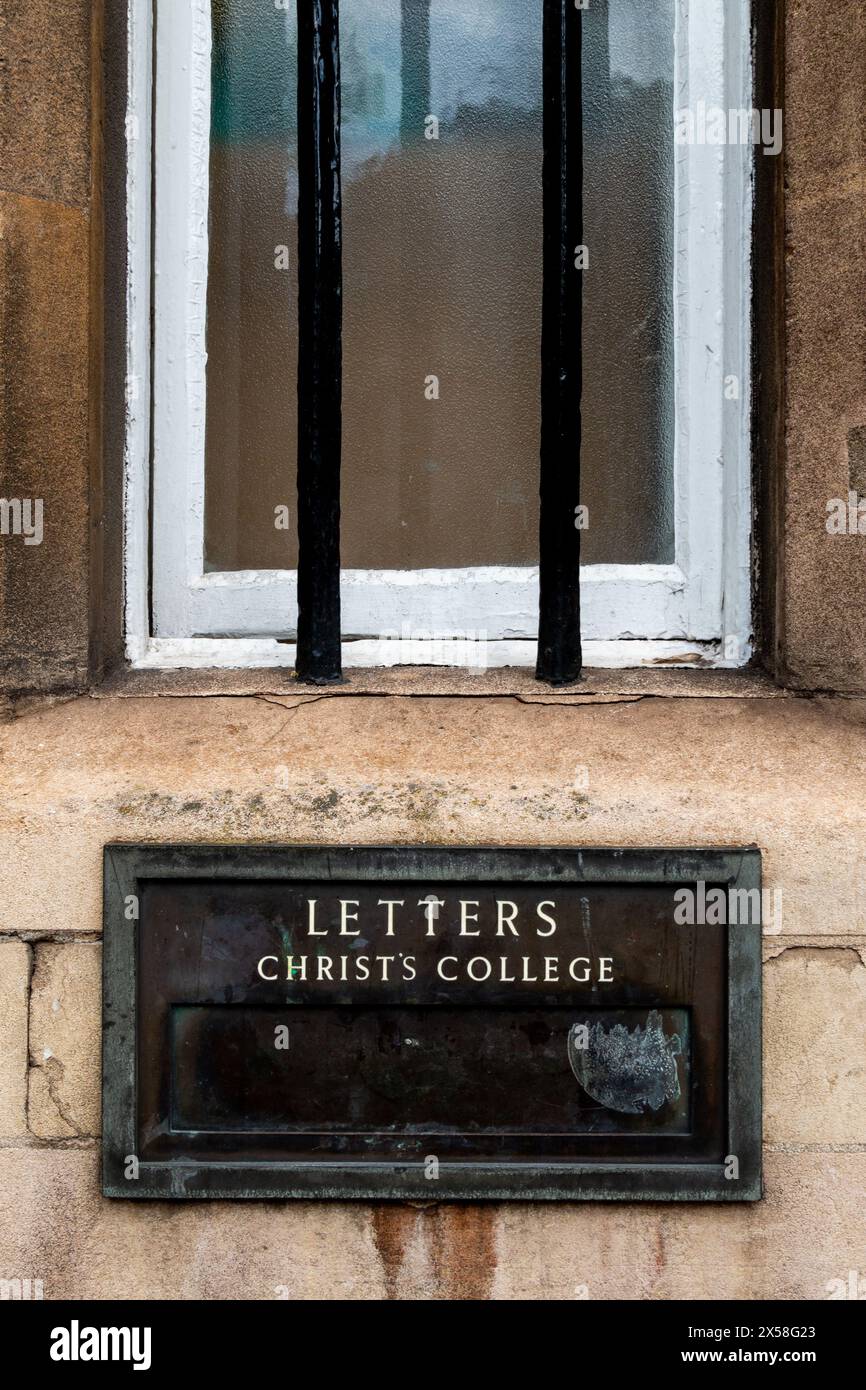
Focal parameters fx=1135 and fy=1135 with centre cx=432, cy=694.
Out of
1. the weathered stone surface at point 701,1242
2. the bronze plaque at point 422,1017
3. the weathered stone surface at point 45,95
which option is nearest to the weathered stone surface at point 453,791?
the bronze plaque at point 422,1017

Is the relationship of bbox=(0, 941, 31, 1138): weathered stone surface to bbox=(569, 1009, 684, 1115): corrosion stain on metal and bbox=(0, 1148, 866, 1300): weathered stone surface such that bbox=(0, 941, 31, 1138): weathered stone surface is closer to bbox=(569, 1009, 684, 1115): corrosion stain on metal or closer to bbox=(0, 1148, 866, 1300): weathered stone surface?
bbox=(0, 1148, 866, 1300): weathered stone surface

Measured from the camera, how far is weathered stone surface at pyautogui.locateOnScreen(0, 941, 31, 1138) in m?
1.50

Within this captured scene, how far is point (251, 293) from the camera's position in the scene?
1855 millimetres

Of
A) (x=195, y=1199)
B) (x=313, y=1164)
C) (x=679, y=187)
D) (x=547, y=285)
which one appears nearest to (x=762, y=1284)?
(x=313, y=1164)

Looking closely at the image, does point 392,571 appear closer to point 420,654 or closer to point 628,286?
point 420,654

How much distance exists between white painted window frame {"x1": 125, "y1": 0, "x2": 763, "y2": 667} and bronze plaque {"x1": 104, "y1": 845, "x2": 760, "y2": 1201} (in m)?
0.43

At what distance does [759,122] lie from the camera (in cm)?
170

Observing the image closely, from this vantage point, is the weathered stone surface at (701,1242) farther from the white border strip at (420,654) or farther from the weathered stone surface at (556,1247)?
the white border strip at (420,654)

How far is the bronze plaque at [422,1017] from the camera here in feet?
4.80

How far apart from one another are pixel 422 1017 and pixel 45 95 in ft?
4.55

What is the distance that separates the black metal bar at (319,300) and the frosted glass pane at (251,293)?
23 cm

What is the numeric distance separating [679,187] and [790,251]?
28 centimetres

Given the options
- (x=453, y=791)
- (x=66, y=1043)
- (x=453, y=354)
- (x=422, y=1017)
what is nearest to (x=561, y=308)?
(x=453, y=354)

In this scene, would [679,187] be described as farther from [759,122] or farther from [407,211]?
[407,211]
